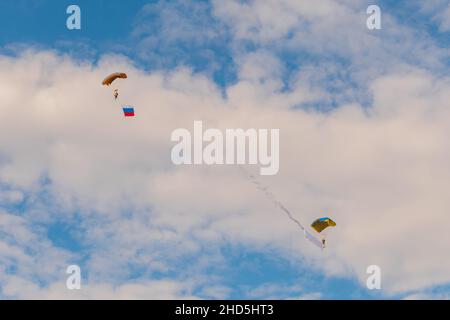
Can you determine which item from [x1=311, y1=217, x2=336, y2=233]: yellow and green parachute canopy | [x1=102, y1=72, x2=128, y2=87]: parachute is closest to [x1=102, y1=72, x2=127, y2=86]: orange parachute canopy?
[x1=102, y1=72, x2=128, y2=87]: parachute

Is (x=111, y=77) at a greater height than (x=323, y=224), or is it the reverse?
(x=111, y=77)

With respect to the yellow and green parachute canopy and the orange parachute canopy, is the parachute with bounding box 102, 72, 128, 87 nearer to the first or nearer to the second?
the orange parachute canopy

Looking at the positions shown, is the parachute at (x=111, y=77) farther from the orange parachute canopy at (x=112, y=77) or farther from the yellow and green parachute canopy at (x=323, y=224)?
the yellow and green parachute canopy at (x=323, y=224)

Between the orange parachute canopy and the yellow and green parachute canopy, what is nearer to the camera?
the yellow and green parachute canopy

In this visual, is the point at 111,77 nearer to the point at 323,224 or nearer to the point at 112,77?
the point at 112,77

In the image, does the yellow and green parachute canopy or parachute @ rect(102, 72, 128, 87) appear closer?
the yellow and green parachute canopy

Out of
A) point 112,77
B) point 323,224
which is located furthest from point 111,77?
point 323,224

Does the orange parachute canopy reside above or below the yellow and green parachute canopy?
above
